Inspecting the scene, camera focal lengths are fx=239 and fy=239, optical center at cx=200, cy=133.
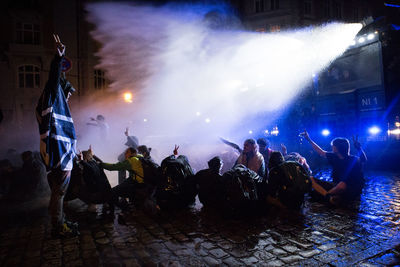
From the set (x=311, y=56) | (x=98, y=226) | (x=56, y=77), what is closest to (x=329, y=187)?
(x=98, y=226)

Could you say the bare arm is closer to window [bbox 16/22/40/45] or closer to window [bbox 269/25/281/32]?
window [bbox 269/25/281/32]

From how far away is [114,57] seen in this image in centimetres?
1853

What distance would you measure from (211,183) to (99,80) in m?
21.7

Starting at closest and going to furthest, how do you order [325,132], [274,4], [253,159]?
[253,159], [325,132], [274,4]

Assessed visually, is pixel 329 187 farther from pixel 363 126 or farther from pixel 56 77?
pixel 363 126

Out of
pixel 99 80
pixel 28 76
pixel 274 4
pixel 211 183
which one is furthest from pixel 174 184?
pixel 274 4

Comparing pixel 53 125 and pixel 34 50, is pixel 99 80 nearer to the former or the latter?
pixel 34 50

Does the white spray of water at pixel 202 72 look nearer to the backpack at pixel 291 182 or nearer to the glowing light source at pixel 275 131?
the glowing light source at pixel 275 131

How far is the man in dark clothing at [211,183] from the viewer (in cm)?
477

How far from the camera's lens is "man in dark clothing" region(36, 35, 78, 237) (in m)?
3.28

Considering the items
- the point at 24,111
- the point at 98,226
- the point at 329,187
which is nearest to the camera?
the point at 98,226

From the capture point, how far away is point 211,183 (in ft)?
15.9

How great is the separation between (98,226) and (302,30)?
2692 centimetres

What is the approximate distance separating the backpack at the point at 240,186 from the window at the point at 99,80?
21631 mm
